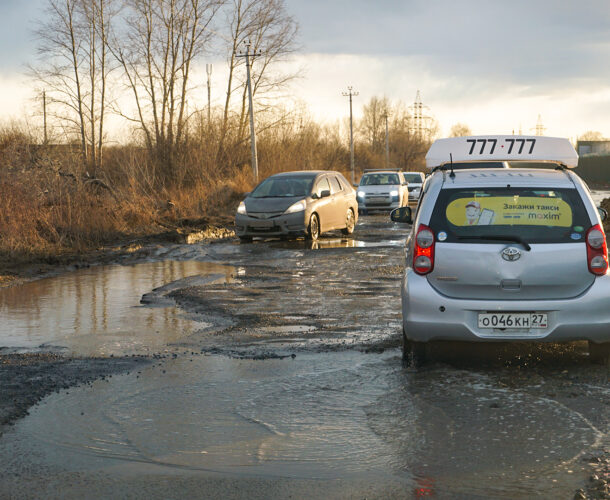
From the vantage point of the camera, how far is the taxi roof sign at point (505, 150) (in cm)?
788

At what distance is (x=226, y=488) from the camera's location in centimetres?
415

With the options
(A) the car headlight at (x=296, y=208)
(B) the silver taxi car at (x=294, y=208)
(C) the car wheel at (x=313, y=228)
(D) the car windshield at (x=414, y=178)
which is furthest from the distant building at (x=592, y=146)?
(A) the car headlight at (x=296, y=208)

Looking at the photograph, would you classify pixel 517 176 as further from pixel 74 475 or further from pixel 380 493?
pixel 74 475

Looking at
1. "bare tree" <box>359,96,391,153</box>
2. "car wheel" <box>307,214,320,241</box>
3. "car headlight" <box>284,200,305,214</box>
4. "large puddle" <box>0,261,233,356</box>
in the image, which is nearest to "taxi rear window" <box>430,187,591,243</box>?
"large puddle" <box>0,261,233,356</box>

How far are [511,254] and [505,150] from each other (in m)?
1.89

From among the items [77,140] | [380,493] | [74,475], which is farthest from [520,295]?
[77,140]

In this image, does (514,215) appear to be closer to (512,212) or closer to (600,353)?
(512,212)

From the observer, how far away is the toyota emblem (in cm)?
640

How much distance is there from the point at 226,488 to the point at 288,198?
50.9 ft

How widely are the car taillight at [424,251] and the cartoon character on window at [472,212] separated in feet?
1.03

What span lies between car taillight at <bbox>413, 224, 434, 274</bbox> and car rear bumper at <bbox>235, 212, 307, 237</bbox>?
12.3 metres

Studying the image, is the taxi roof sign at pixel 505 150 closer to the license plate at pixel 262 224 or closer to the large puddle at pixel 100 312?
the large puddle at pixel 100 312

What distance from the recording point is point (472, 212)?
6621mm

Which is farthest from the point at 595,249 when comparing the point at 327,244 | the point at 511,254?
the point at 327,244
